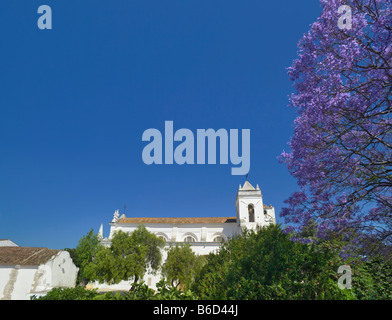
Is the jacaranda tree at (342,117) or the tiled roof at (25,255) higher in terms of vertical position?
the jacaranda tree at (342,117)

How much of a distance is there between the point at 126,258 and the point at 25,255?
13608mm

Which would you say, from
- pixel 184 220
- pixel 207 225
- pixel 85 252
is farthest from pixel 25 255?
pixel 207 225

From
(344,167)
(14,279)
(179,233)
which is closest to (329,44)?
(344,167)

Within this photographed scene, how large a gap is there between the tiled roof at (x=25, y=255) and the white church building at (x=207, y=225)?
1014 centimetres

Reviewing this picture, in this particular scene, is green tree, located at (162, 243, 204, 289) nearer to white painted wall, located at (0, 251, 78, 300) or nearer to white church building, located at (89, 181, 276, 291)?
white church building, located at (89, 181, 276, 291)

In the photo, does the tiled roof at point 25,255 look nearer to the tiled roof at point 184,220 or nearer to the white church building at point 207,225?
the white church building at point 207,225

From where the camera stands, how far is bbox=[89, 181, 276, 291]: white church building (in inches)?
1323

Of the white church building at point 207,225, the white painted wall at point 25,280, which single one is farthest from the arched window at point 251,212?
the white painted wall at point 25,280

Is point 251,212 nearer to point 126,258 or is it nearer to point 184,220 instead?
point 184,220

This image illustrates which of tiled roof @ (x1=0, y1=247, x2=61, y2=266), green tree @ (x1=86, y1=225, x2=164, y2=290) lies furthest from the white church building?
tiled roof @ (x1=0, y1=247, x2=61, y2=266)

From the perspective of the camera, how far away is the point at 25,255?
2525 centimetres

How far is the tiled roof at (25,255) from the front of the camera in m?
23.6
